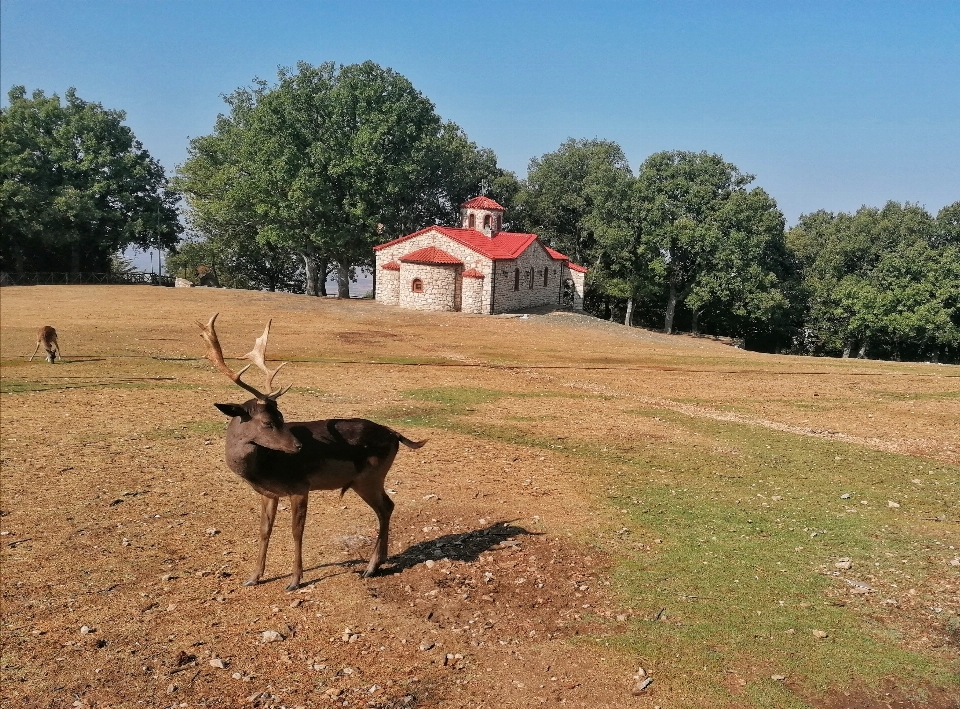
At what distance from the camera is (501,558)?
1059cm

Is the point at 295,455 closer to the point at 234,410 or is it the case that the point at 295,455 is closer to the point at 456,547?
the point at 234,410

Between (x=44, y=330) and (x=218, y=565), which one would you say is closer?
(x=218, y=565)

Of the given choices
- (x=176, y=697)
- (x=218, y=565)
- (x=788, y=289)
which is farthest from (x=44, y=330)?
(x=788, y=289)

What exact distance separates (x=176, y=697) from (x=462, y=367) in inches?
863

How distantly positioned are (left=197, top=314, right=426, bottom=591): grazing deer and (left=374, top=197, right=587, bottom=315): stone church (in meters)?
43.3

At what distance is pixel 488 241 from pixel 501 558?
4735 centimetres

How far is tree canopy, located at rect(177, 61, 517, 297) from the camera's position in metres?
56.2

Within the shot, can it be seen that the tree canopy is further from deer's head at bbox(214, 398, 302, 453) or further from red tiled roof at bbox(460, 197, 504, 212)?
deer's head at bbox(214, 398, 302, 453)

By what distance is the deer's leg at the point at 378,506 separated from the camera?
32.5ft

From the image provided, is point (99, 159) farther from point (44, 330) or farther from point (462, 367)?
point (462, 367)

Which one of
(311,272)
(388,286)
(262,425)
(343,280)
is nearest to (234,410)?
(262,425)

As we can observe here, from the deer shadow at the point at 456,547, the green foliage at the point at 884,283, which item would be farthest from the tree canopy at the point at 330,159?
the deer shadow at the point at 456,547

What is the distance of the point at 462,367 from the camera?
28969 millimetres

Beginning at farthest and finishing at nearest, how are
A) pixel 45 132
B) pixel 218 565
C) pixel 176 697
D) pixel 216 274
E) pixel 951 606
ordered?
pixel 216 274 → pixel 45 132 → pixel 218 565 → pixel 951 606 → pixel 176 697
